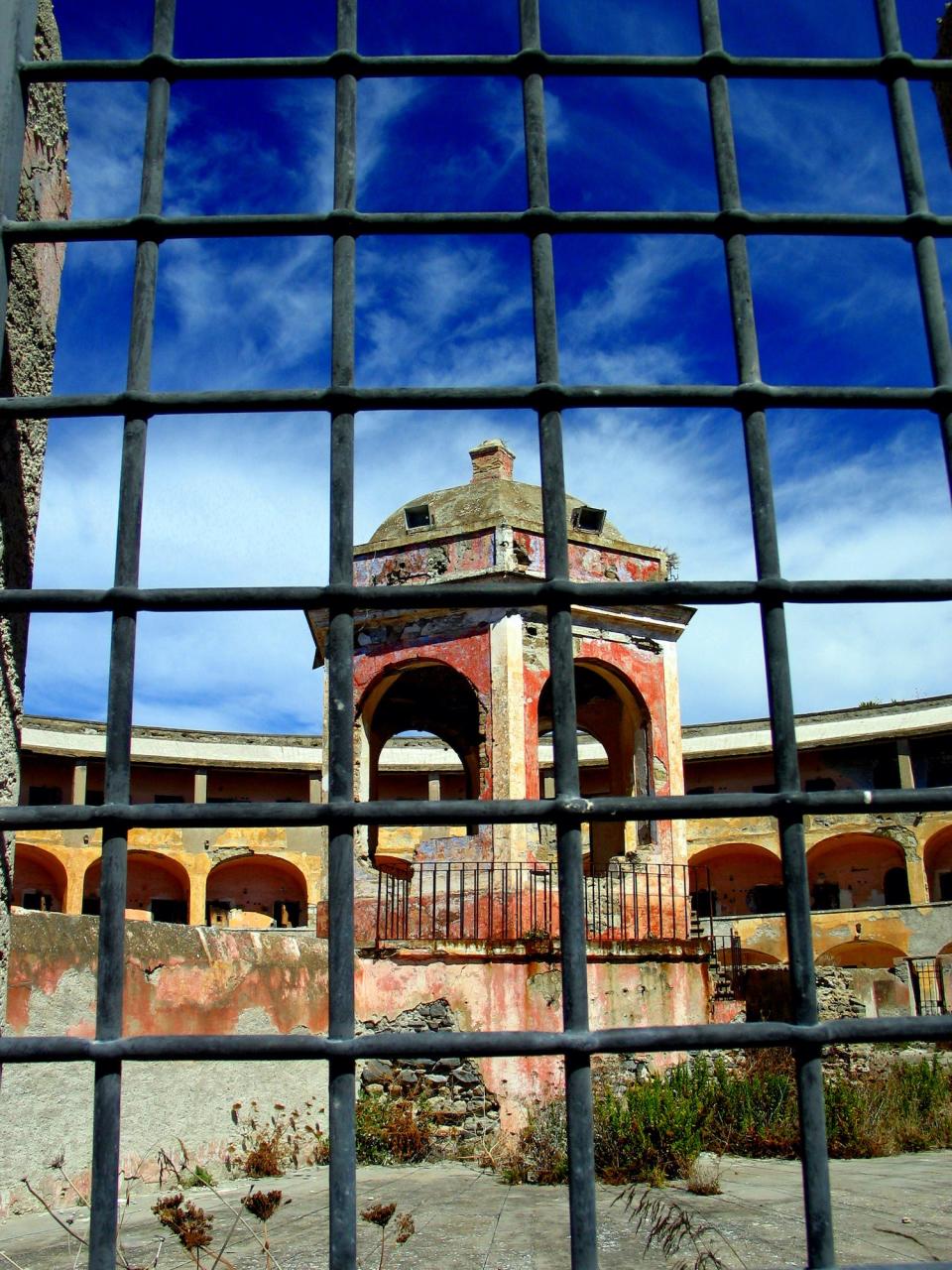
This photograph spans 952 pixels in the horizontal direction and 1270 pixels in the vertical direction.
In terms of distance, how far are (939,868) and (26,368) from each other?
3019 cm

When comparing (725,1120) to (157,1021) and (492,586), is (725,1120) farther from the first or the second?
(492,586)

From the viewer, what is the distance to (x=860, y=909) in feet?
85.4

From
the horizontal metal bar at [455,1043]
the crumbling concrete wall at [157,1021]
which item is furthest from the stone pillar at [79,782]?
the horizontal metal bar at [455,1043]

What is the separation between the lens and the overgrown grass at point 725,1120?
9781 mm

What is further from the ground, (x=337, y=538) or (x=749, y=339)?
(x=749, y=339)

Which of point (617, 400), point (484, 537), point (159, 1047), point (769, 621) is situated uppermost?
point (484, 537)

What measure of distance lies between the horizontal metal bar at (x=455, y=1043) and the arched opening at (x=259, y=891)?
2829 cm

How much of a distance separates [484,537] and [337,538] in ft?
40.8

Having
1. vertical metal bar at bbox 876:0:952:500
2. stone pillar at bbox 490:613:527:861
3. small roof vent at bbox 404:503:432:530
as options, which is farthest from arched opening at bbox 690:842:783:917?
vertical metal bar at bbox 876:0:952:500

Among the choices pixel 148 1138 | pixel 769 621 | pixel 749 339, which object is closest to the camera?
pixel 769 621

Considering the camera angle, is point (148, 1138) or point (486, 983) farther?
point (486, 983)

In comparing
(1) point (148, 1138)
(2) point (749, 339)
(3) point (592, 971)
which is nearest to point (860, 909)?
(3) point (592, 971)

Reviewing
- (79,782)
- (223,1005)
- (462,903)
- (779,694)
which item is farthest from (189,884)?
(779,694)

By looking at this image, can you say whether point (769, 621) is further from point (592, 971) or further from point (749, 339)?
point (592, 971)
